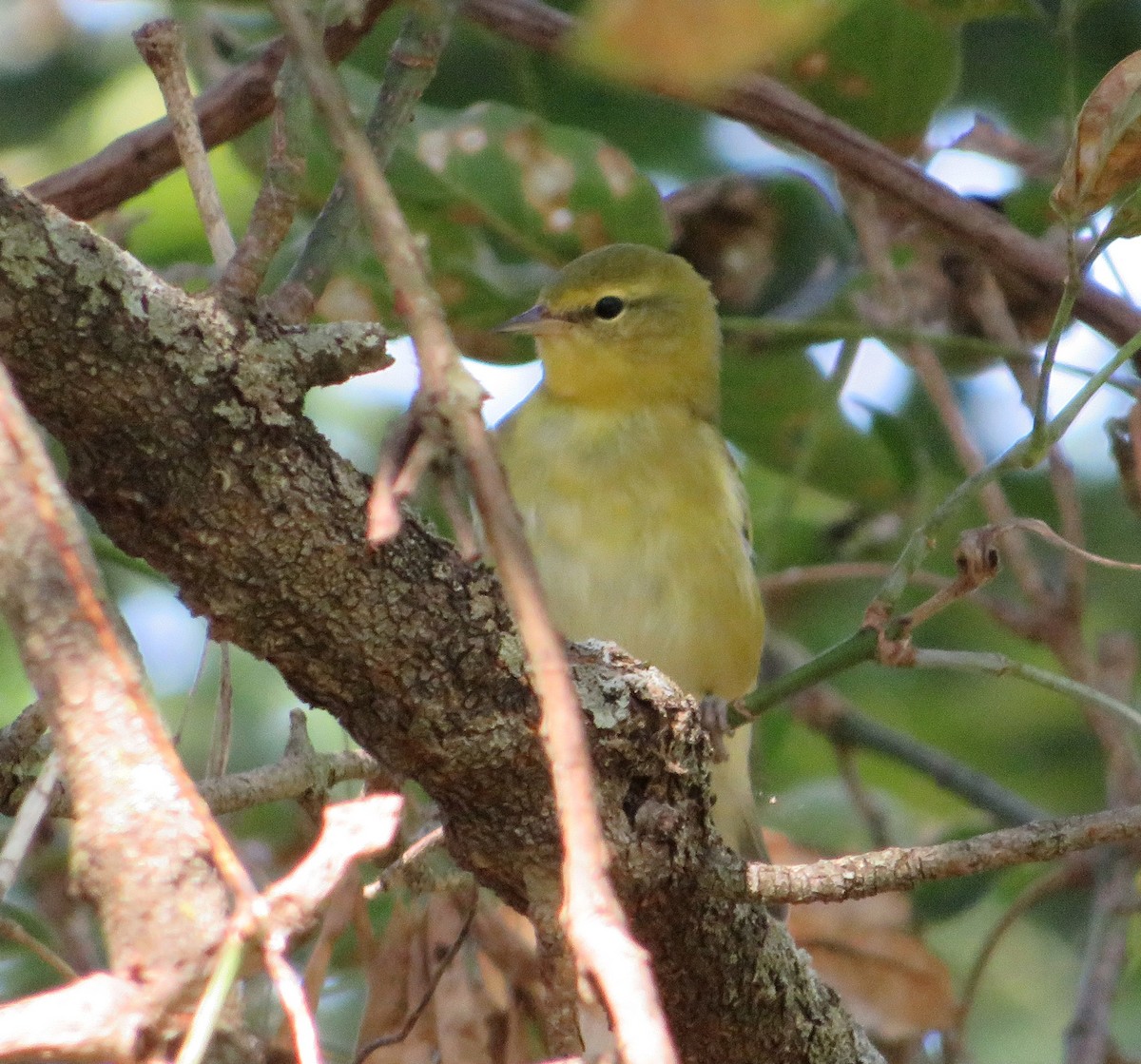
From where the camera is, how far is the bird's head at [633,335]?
4324mm

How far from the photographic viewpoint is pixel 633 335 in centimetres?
450

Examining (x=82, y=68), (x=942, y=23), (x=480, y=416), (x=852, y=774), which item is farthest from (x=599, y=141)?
(x=480, y=416)

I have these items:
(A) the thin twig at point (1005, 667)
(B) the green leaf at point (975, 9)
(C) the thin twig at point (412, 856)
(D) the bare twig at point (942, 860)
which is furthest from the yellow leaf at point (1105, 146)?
(B) the green leaf at point (975, 9)

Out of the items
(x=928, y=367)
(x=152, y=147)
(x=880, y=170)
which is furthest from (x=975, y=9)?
(x=152, y=147)

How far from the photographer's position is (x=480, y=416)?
3.41 ft

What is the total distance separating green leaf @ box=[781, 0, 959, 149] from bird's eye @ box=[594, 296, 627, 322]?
3.24ft

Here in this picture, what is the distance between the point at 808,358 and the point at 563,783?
3284 millimetres

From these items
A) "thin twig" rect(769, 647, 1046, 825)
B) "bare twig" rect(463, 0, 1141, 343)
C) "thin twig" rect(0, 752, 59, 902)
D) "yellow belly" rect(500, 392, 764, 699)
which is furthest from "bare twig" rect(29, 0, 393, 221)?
"thin twig" rect(769, 647, 1046, 825)

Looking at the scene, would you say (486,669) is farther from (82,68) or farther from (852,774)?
(82,68)

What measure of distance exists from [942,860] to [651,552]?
2063mm

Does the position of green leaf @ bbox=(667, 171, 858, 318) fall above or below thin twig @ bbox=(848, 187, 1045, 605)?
above

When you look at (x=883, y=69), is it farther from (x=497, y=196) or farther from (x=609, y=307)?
(x=609, y=307)

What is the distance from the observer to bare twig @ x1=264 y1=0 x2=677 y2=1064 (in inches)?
34.6

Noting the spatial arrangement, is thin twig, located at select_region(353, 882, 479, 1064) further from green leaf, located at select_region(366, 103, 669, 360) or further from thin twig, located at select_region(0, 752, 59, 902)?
green leaf, located at select_region(366, 103, 669, 360)
